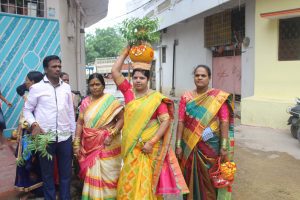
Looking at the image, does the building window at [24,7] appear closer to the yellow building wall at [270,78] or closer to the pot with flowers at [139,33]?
the pot with flowers at [139,33]

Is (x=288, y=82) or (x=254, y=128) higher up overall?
(x=288, y=82)

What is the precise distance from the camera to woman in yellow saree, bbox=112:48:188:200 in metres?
3.03

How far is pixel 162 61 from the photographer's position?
19.8m

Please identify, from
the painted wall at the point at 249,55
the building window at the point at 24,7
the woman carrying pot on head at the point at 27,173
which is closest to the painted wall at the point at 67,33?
the building window at the point at 24,7

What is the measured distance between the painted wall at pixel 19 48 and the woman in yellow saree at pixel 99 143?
3.57 meters

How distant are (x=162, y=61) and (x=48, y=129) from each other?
16.7 metres

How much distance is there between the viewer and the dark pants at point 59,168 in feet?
11.3

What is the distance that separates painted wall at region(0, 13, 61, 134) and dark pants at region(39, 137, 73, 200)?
3.57 meters

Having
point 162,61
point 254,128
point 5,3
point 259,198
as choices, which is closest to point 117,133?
point 259,198

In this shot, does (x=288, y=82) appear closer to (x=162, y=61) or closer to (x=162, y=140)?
(x=162, y=140)

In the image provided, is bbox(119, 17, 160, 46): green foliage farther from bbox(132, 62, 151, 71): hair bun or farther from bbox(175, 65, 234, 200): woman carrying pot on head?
bbox(175, 65, 234, 200): woman carrying pot on head

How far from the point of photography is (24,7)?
670 cm

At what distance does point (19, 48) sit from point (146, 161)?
4.56 m

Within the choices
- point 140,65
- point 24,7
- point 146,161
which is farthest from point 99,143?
point 24,7
